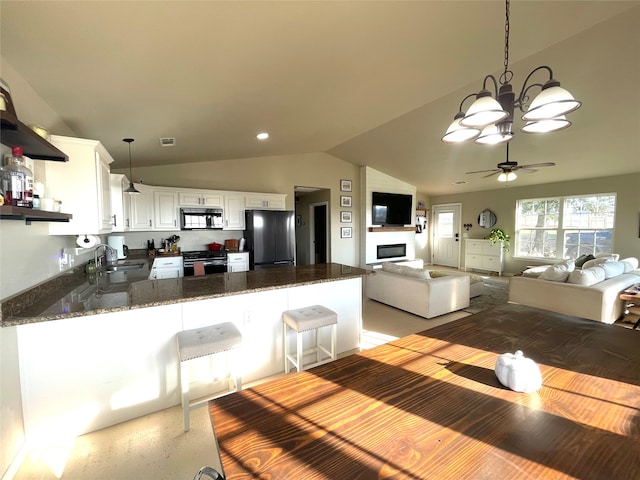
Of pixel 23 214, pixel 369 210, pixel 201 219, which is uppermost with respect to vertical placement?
pixel 369 210

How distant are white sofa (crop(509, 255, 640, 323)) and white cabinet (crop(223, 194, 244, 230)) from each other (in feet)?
15.7

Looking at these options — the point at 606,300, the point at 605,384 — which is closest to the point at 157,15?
the point at 605,384

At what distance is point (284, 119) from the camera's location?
11.1ft

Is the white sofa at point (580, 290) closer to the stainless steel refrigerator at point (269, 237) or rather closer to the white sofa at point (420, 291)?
the white sofa at point (420, 291)

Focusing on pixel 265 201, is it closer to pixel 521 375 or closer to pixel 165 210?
pixel 165 210

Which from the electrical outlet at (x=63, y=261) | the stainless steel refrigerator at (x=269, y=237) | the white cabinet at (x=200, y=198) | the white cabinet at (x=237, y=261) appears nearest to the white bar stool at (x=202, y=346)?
the electrical outlet at (x=63, y=261)

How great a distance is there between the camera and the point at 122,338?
2.00m

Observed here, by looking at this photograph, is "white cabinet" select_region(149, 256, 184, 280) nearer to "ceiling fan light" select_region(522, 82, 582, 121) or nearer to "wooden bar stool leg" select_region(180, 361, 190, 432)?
"wooden bar stool leg" select_region(180, 361, 190, 432)

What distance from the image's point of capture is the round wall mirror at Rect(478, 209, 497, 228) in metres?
7.63

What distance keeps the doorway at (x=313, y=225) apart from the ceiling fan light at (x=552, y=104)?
5429 mm

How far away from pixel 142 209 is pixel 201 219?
0.88 metres

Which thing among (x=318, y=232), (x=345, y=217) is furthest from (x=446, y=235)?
(x=318, y=232)

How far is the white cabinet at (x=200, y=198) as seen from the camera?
4676 mm

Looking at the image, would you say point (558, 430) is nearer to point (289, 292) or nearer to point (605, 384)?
point (605, 384)
